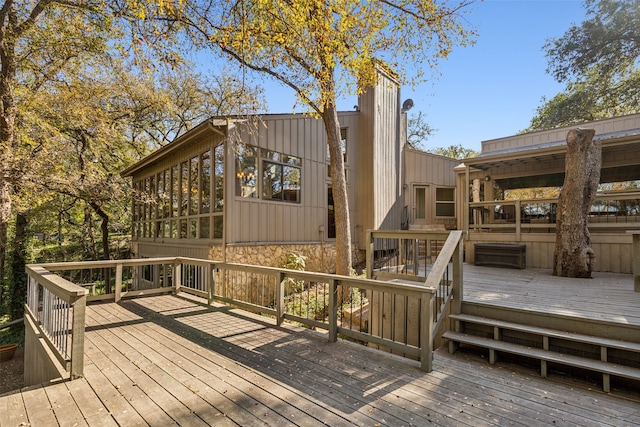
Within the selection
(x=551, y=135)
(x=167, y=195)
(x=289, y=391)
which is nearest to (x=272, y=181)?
(x=167, y=195)

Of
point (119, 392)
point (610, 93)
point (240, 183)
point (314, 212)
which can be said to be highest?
point (610, 93)

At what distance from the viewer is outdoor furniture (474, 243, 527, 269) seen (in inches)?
279

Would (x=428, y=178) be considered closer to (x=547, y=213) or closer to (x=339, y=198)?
(x=547, y=213)

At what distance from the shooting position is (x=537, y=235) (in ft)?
23.9

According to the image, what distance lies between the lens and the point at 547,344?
3420 mm

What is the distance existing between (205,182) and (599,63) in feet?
57.2

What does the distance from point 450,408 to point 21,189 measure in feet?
34.1

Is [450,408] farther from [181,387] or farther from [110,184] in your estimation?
[110,184]

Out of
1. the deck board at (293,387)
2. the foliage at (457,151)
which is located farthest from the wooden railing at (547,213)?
the foliage at (457,151)

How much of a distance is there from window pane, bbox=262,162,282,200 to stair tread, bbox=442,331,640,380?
19.8 ft

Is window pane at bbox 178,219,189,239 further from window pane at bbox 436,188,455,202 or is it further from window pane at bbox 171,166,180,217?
window pane at bbox 436,188,455,202

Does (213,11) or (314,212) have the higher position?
(213,11)

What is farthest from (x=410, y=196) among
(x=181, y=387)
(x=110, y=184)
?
(x=181, y=387)

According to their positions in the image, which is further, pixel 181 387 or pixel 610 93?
pixel 610 93
